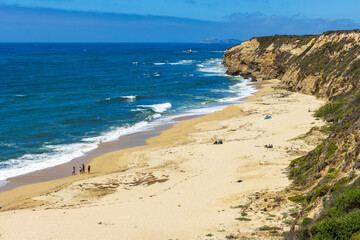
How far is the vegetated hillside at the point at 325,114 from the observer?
11.4 meters

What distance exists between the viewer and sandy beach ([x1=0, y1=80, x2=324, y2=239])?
1565 cm

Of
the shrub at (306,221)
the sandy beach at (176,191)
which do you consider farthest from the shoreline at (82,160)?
the shrub at (306,221)

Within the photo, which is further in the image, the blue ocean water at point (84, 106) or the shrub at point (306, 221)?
the blue ocean water at point (84, 106)

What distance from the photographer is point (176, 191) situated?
2055cm

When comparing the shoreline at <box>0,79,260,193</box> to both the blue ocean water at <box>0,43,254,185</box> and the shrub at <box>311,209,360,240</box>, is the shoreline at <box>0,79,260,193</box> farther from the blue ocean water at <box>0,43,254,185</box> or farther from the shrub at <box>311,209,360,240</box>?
the shrub at <box>311,209,360,240</box>

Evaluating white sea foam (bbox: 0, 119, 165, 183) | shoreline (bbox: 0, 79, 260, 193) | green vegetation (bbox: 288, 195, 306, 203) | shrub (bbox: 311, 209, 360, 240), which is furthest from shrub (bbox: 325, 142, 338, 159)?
white sea foam (bbox: 0, 119, 165, 183)

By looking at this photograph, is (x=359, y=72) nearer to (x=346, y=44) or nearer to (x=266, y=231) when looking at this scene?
(x=346, y=44)

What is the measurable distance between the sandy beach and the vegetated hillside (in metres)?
1.54

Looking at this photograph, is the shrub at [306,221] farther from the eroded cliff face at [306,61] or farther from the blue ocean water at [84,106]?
the eroded cliff face at [306,61]

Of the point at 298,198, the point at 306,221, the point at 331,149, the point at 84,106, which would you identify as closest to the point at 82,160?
the point at 298,198

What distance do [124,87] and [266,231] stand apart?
58234mm

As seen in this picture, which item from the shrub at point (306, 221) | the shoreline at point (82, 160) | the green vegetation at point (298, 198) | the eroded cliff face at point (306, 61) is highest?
the eroded cliff face at point (306, 61)

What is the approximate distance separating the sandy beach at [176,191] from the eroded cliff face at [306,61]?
12319 mm

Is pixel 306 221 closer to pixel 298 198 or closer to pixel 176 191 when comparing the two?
pixel 298 198
